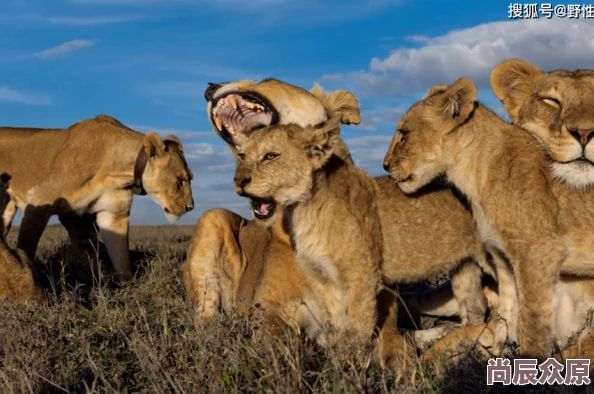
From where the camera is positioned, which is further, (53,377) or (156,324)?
(156,324)

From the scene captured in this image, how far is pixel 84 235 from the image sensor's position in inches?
330

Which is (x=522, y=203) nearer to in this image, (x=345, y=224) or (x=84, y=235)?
(x=345, y=224)

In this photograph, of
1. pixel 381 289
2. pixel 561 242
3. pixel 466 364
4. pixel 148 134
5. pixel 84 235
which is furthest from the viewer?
pixel 84 235

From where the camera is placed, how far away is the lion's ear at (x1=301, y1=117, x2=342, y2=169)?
3932 millimetres

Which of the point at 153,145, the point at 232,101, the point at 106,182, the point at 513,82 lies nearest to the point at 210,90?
the point at 232,101

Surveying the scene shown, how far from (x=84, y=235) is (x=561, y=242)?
19.2ft

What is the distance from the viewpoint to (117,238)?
794 cm

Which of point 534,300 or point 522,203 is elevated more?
point 522,203

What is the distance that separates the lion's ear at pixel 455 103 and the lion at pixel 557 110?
0.38 m

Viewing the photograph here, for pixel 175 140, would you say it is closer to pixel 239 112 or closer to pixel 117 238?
pixel 117 238

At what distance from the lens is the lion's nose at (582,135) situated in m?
3.73

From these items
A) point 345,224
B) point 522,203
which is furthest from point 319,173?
point 522,203

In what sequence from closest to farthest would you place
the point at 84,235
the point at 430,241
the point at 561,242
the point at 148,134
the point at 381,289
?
1. the point at 561,242
2. the point at 381,289
3. the point at 430,241
4. the point at 148,134
5. the point at 84,235

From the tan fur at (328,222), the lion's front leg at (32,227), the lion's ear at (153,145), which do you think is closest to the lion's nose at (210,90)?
the tan fur at (328,222)
